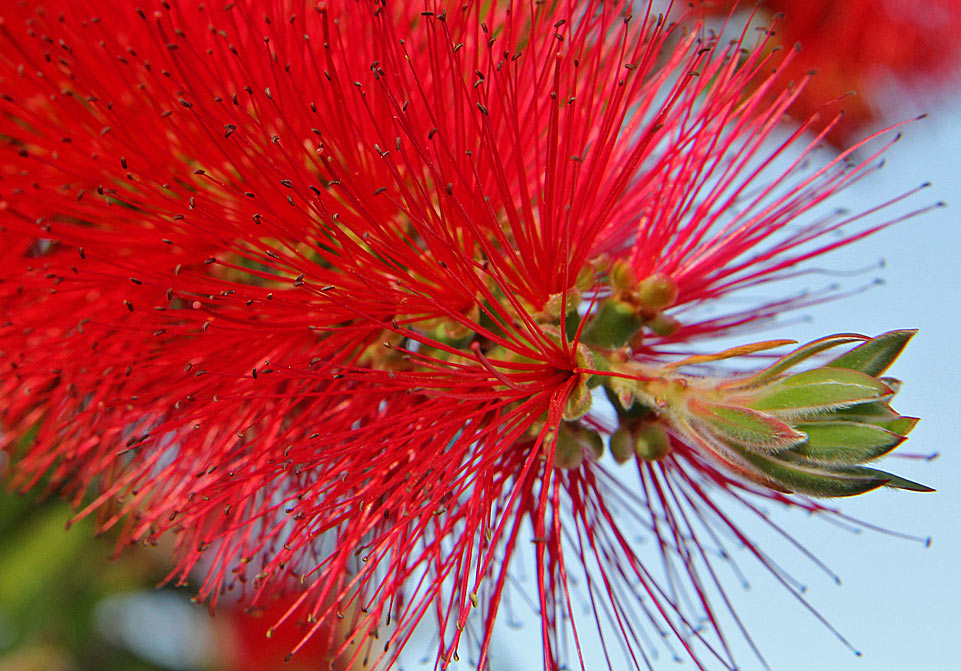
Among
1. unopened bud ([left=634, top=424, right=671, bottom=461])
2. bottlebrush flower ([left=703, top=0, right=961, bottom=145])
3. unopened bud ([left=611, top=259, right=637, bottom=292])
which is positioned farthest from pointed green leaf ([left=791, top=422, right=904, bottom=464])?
bottlebrush flower ([left=703, top=0, right=961, bottom=145])

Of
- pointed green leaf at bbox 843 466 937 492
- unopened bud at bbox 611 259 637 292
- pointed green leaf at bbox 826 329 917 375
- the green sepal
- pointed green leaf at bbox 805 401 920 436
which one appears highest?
unopened bud at bbox 611 259 637 292

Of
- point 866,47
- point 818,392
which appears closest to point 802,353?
point 818,392

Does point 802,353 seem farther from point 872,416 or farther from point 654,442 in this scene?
point 654,442

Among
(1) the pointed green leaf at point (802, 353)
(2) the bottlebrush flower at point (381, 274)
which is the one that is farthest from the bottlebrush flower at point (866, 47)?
(1) the pointed green leaf at point (802, 353)

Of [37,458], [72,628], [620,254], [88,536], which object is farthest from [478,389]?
[72,628]

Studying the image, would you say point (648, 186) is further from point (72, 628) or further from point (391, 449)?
point (72, 628)

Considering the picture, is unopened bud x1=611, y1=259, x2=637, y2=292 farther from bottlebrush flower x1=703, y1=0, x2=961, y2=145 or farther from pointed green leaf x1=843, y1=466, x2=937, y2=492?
bottlebrush flower x1=703, y1=0, x2=961, y2=145
